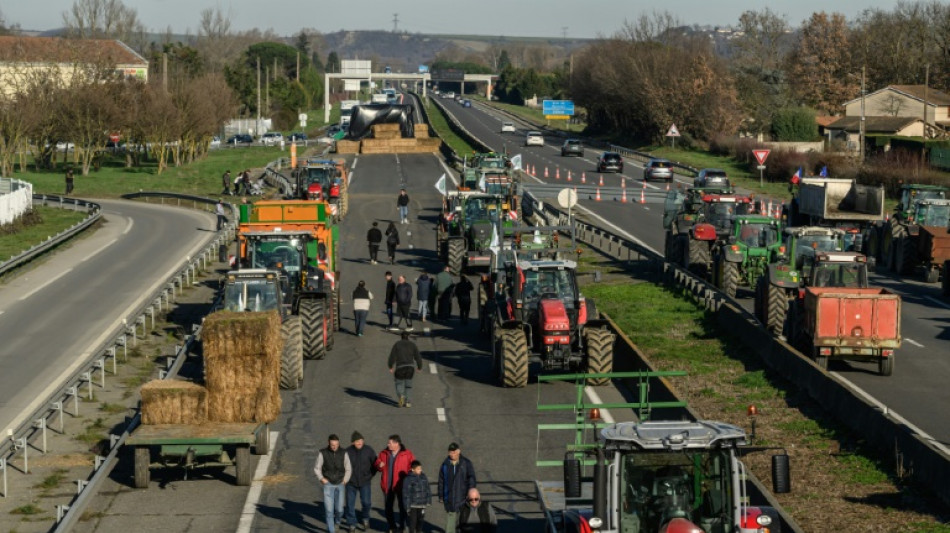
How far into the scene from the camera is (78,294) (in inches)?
1700

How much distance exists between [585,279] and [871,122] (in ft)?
198

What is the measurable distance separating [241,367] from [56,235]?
120ft

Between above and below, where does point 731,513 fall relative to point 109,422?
above

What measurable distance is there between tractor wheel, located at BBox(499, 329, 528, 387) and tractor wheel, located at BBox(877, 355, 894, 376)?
7574mm

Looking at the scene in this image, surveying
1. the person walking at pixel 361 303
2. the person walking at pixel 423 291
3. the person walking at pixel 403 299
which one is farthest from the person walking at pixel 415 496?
the person walking at pixel 423 291

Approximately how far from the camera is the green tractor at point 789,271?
33062mm

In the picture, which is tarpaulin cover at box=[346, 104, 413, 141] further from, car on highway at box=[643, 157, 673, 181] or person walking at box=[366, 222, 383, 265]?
person walking at box=[366, 222, 383, 265]

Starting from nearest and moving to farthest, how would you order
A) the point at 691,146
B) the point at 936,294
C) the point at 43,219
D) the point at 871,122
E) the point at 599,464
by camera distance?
the point at 599,464
the point at 936,294
the point at 43,219
the point at 871,122
the point at 691,146

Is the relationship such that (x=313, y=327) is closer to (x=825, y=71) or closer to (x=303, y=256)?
(x=303, y=256)

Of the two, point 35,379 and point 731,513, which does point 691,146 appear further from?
point 731,513

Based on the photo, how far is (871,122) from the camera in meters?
98.6

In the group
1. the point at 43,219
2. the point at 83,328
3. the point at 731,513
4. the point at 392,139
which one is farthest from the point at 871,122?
the point at 731,513

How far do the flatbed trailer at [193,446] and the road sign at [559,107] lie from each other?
11641 cm

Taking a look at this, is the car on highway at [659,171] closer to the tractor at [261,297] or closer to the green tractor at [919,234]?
the green tractor at [919,234]
